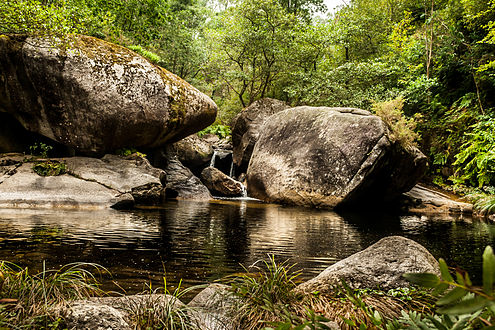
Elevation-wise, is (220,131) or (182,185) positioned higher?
(220,131)

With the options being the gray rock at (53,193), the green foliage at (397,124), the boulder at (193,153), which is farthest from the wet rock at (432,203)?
the gray rock at (53,193)

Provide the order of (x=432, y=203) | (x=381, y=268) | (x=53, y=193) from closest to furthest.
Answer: (x=381, y=268) < (x=53, y=193) < (x=432, y=203)

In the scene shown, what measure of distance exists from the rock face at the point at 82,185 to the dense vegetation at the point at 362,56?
16.1 feet

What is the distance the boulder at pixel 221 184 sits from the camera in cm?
1565

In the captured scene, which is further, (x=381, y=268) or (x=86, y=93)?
(x=86, y=93)

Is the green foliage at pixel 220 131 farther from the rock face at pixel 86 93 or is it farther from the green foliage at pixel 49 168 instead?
the green foliage at pixel 49 168

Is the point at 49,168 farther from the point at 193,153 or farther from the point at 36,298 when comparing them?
the point at 36,298

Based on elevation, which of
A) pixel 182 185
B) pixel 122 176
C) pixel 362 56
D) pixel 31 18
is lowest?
pixel 182 185

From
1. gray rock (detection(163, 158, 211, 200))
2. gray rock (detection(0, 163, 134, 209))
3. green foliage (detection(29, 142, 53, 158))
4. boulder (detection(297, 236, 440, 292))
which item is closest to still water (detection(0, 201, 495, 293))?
gray rock (detection(0, 163, 134, 209))

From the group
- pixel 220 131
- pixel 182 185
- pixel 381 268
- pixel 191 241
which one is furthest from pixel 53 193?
pixel 220 131

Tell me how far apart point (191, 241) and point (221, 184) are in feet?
31.9

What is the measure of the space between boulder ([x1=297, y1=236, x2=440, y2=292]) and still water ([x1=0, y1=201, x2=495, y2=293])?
1.30m

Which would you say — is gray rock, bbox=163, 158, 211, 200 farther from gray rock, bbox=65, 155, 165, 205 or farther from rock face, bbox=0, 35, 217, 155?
rock face, bbox=0, 35, 217, 155

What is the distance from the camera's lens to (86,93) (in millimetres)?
11836
